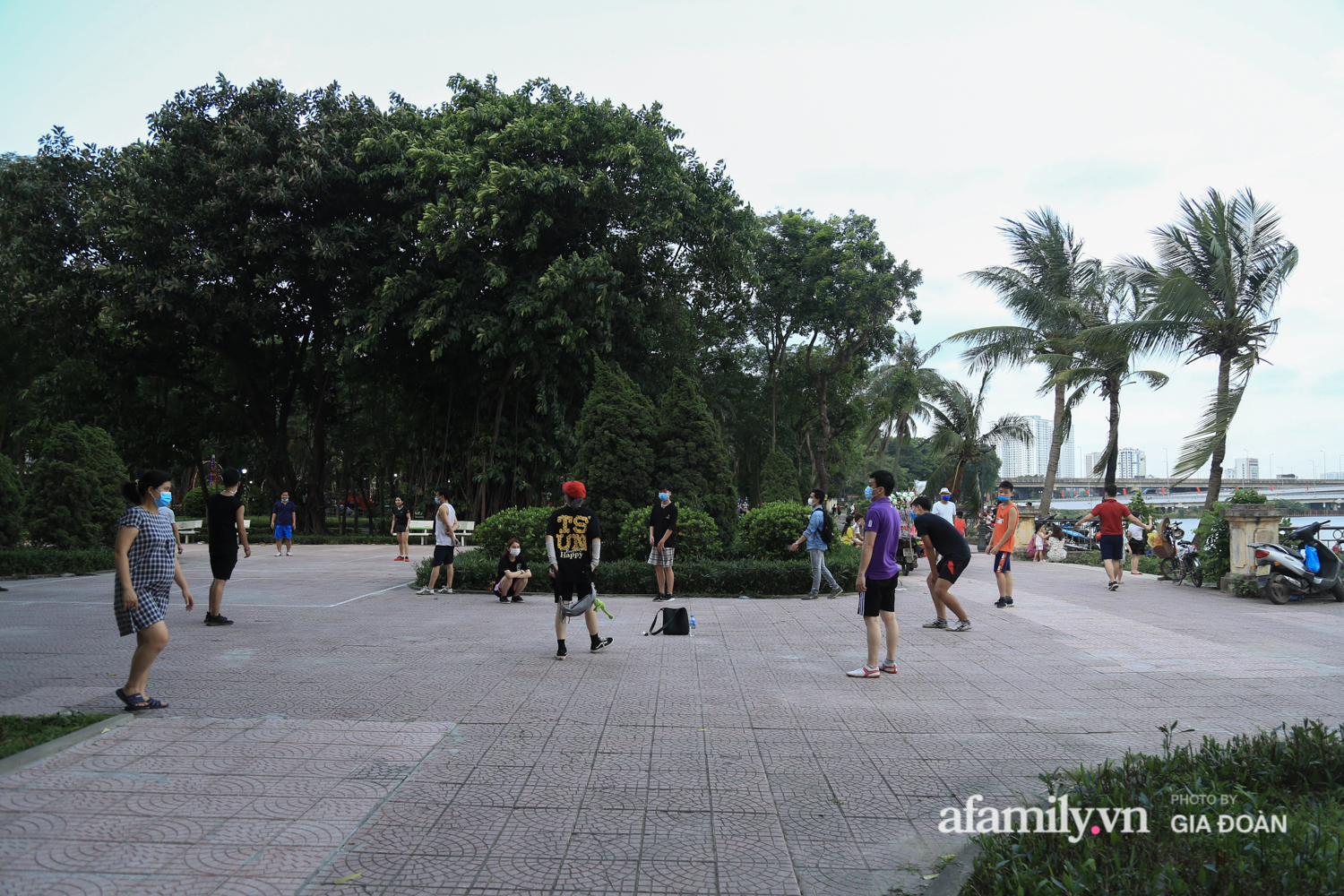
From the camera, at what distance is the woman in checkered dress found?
5.86 meters

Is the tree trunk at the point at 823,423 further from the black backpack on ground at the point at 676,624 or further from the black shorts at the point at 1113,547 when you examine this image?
the black backpack on ground at the point at 676,624

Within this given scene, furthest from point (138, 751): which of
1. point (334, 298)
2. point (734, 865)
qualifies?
point (334, 298)

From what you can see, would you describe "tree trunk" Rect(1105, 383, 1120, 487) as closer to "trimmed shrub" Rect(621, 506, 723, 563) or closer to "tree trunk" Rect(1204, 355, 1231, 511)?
"tree trunk" Rect(1204, 355, 1231, 511)

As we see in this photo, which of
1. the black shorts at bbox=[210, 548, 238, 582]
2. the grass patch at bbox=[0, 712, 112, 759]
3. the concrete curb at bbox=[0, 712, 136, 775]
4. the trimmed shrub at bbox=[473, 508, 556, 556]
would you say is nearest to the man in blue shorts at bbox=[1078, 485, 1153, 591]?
the trimmed shrub at bbox=[473, 508, 556, 556]

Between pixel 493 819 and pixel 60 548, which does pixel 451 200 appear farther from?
pixel 493 819

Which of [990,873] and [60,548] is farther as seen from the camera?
[60,548]

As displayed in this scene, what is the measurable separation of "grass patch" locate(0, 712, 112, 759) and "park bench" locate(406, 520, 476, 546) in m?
18.1

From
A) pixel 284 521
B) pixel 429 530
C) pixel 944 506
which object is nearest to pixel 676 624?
pixel 944 506

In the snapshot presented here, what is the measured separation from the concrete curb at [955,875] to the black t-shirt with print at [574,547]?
5.03m

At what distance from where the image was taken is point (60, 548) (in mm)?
15953

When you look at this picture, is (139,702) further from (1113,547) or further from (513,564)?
(1113,547)

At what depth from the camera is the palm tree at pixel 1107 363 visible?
2128 cm

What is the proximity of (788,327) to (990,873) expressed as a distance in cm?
3092

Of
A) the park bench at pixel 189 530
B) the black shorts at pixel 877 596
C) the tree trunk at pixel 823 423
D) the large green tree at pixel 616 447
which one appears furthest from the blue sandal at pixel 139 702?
the tree trunk at pixel 823 423
